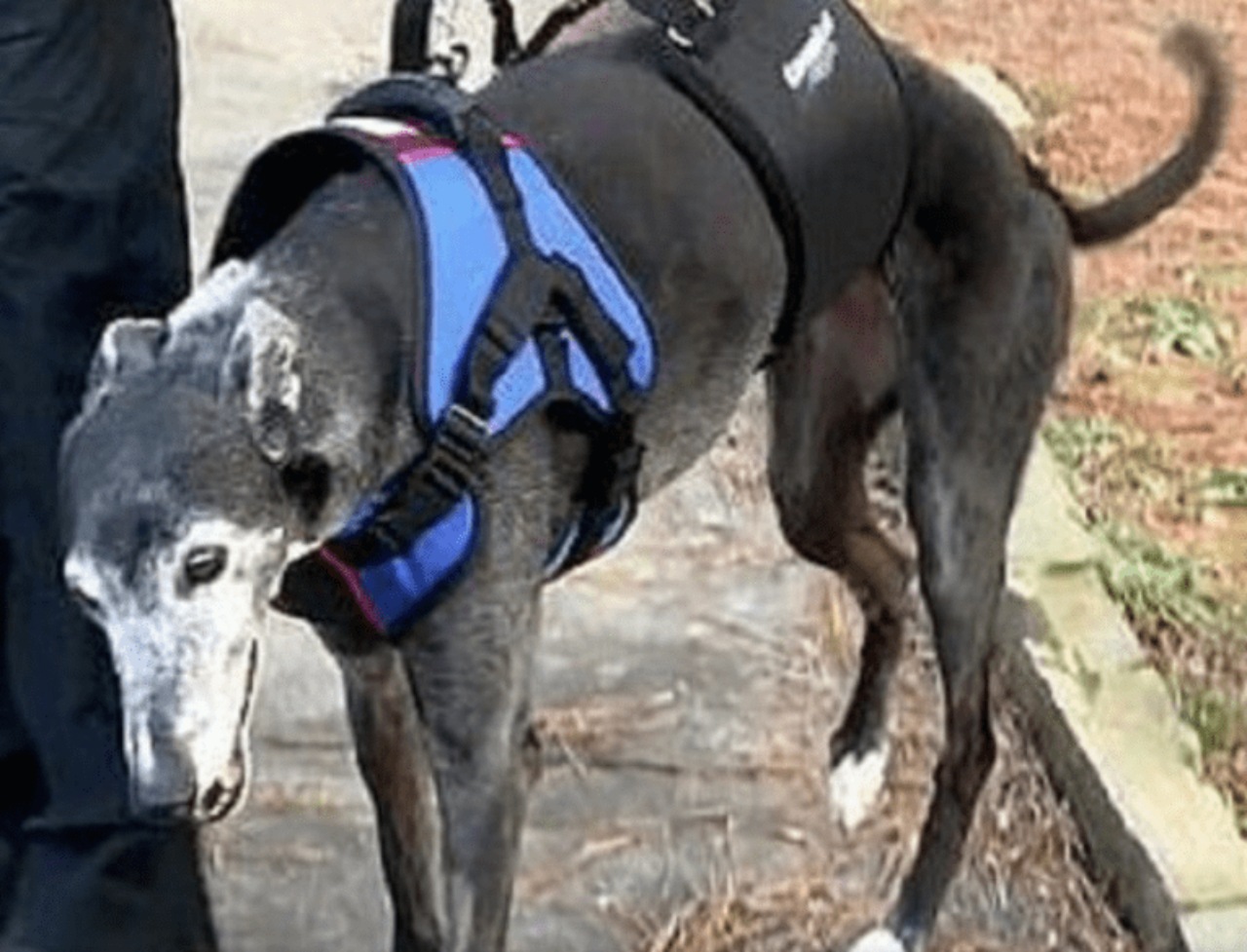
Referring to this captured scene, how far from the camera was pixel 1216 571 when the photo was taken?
5883 millimetres

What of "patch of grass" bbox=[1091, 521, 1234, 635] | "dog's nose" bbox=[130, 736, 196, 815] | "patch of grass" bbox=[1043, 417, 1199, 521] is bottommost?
"patch of grass" bbox=[1043, 417, 1199, 521]

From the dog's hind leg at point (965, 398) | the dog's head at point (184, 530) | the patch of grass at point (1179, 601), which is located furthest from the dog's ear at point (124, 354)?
the patch of grass at point (1179, 601)

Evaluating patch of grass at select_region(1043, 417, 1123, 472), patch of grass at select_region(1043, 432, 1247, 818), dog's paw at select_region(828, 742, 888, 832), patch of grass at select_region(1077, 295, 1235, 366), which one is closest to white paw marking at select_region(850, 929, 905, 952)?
dog's paw at select_region(828, 742, 888, 832)

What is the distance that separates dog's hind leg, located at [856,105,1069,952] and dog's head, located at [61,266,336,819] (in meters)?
1.26

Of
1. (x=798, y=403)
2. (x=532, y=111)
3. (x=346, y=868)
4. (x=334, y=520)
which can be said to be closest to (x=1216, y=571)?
(x=798, y=403)

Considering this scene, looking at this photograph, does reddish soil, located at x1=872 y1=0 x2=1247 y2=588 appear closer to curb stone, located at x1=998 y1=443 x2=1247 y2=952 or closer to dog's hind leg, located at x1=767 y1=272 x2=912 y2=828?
curb stone, located at x1=998 y1=443 x2=1247 y2=952

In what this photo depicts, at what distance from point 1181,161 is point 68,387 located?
160cm

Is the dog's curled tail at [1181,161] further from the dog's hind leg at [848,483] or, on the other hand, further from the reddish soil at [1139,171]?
the reddish soil at [1139,171]

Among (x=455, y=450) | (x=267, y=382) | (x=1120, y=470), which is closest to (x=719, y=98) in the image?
(x=455, y=450)

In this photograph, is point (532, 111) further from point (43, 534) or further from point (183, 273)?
point (43, 534)

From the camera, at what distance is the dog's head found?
357 cm

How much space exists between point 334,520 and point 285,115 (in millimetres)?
4156

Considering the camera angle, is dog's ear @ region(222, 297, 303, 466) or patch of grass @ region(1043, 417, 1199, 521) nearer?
dog's ear @ region(222, 297, 303, 466)

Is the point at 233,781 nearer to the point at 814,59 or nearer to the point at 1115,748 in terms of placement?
the point at 814,59
